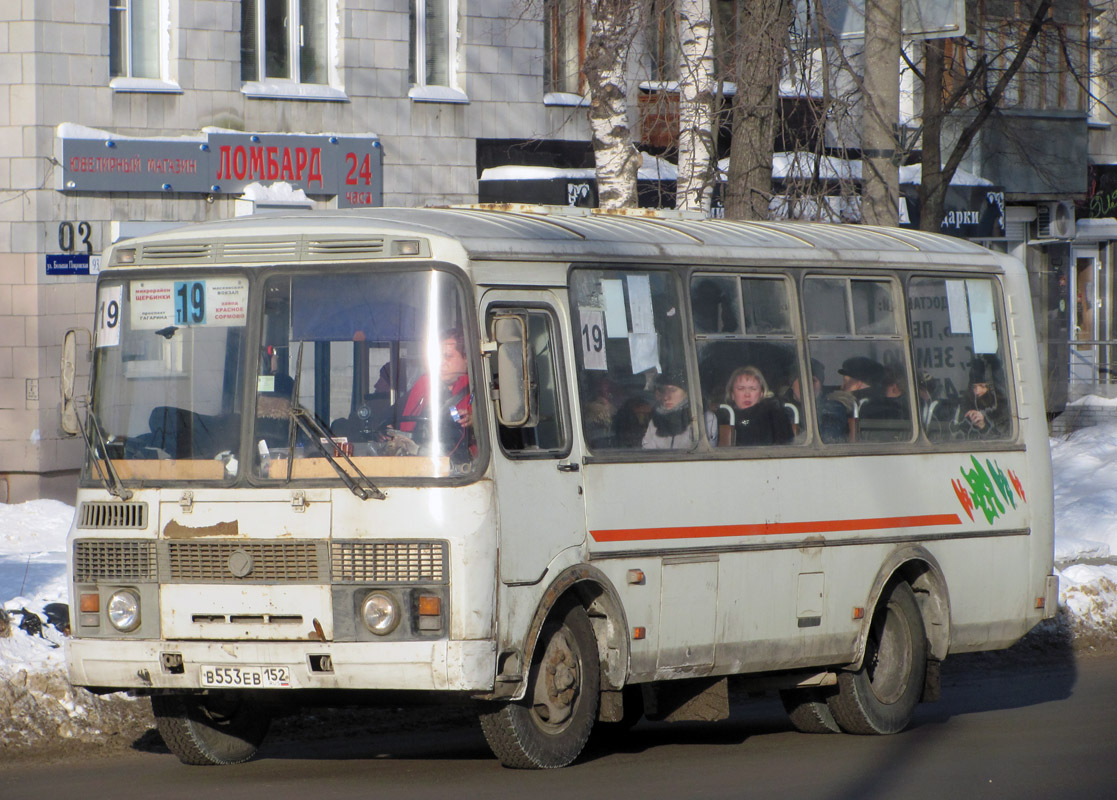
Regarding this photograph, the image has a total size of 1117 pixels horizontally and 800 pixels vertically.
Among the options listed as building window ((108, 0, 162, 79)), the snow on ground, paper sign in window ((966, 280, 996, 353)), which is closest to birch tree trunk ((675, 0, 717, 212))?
paper sign in window ((966, 280, 996, 353))

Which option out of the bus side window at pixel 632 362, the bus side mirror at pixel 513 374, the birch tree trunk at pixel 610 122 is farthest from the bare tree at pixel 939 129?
the bus side mirror at pixel 513 374

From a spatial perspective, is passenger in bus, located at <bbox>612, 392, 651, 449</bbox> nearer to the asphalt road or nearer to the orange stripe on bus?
the orange stripe on bus

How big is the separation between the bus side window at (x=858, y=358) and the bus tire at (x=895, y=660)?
0.91m

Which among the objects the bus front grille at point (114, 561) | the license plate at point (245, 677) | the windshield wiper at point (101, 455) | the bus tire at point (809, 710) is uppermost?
the windshield wiper at point (101, 455)

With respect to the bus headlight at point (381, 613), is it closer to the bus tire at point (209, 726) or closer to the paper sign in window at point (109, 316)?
the bus tire at point (209, 726)

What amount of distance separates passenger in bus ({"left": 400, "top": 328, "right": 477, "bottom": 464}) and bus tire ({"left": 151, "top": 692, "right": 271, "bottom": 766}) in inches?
61.3

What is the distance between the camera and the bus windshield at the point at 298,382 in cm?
777

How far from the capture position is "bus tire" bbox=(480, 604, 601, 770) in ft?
26.3

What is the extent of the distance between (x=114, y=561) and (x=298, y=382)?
3.65 feet

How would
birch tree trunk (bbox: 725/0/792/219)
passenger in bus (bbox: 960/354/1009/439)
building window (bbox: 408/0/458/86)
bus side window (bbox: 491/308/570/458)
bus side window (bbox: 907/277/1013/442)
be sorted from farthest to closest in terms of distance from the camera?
1. building window (bbox: 408/0/458/86)
2. birch tree trunk (bbox: 725/0/792/219)
3. passenger in bus (bbox: 960/354/1009/439)
4. bus side window (bbox: 907/277/1013/442)
5. bus side window (bbox: 491/308/570/458)

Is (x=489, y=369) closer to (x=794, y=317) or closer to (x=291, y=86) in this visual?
(x=794, y=317)

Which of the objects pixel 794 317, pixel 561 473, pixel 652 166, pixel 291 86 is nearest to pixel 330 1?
pixel 291 86

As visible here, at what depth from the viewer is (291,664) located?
25.2 feet

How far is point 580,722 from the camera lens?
8281mm
